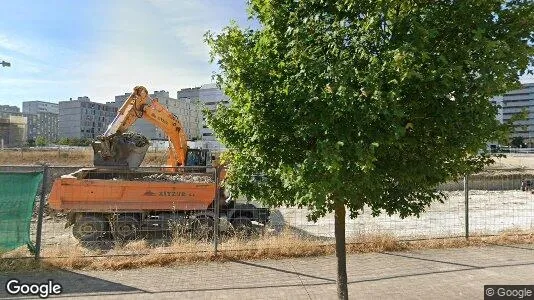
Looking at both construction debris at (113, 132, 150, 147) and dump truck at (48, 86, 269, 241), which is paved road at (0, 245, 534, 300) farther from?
construction debris at (113, 132, 150, 147)

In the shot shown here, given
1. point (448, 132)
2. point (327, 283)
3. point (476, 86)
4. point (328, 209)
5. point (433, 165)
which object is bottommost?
point (327, 283)

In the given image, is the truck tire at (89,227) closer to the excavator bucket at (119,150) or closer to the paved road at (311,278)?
the excavator bucket at (119,150)

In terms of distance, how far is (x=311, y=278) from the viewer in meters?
6.52

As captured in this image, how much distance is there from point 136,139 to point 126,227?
3.49 metres

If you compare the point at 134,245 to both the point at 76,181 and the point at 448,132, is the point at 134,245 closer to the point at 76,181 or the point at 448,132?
the point at 76,181

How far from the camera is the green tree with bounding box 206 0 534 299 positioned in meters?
3.35

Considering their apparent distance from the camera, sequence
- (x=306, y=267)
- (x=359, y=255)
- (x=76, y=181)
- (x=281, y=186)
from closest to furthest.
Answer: (x=281, y=186)
(x=306, y=267)
(x=359, y=255)
(x=76, y=181)

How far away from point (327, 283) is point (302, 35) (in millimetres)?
4016

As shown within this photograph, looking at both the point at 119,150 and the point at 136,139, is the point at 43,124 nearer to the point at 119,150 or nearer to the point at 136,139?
the point at 136,139

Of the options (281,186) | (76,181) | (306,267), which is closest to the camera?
(281,186)

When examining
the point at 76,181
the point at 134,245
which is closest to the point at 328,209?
the point at 134,245

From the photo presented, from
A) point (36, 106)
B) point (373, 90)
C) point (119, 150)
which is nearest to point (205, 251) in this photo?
point (373, 90)

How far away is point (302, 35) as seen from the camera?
3604 millimetres

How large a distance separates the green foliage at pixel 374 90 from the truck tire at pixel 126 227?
7.87 metres
